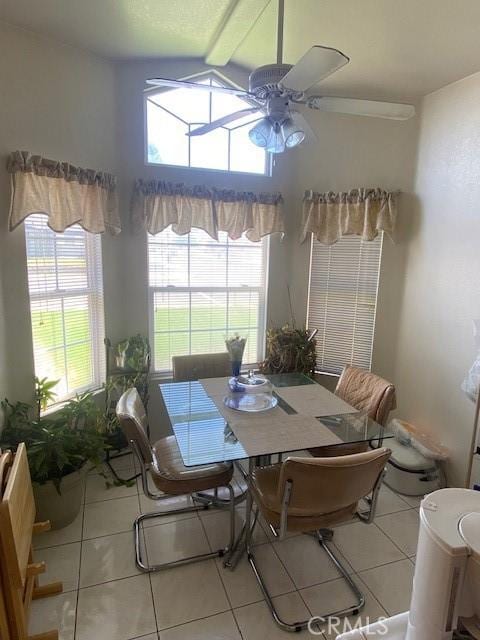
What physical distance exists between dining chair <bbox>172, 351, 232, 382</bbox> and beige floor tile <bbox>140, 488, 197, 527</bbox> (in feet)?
2.74

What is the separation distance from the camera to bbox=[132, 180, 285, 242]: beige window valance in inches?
113

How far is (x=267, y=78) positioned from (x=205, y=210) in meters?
1.48

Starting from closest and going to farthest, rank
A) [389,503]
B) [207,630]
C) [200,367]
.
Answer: [207,630], [389,503], [200,367]

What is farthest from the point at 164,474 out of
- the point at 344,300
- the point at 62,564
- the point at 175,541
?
the point at 344,300

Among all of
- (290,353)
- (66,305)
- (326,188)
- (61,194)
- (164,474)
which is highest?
(326,188)

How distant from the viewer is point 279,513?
5.44 ft

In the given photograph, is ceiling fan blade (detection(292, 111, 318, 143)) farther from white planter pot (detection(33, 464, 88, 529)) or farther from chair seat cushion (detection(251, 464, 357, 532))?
white planter pot (detection(33, 464, 88, 529))

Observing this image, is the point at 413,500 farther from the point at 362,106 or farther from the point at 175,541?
the point at 362,106

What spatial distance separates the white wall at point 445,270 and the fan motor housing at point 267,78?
5.33 feet

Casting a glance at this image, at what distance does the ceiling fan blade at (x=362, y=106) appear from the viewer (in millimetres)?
1640

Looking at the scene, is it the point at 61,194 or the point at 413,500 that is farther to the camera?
the point at 413,500

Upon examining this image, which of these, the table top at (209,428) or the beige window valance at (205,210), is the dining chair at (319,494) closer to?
the table top at (209,428)

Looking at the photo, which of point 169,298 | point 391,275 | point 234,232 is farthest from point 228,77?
point 391,275

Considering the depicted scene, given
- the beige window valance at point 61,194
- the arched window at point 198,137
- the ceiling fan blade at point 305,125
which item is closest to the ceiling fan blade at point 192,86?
the ceiling fan blade at point 305,125
